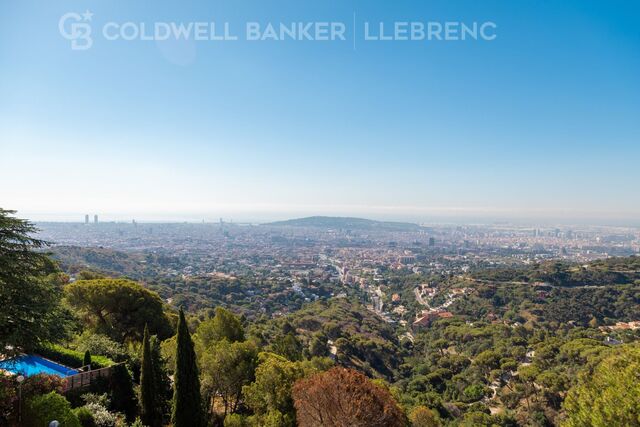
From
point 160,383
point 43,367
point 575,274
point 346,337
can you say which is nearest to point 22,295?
point 160,383

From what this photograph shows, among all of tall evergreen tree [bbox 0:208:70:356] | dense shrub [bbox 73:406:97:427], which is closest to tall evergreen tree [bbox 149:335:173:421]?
dense shrub [bbox 73:406:97:427]

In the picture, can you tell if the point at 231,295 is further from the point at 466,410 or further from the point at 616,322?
the point at 616,322

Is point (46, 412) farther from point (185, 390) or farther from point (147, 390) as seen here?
point (147, 390)

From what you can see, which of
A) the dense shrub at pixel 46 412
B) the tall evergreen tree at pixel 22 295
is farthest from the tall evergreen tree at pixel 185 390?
the tall evergreen tree at pixel 22 295

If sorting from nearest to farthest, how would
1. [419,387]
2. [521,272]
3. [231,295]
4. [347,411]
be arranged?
[347,411] < [419,387] < [231,295] < [521,272]

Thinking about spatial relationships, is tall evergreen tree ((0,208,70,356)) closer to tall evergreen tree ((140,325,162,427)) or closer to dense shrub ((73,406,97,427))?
dense shrub ((73,406,97,427))

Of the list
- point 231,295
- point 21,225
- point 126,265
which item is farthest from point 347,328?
point 126,265
